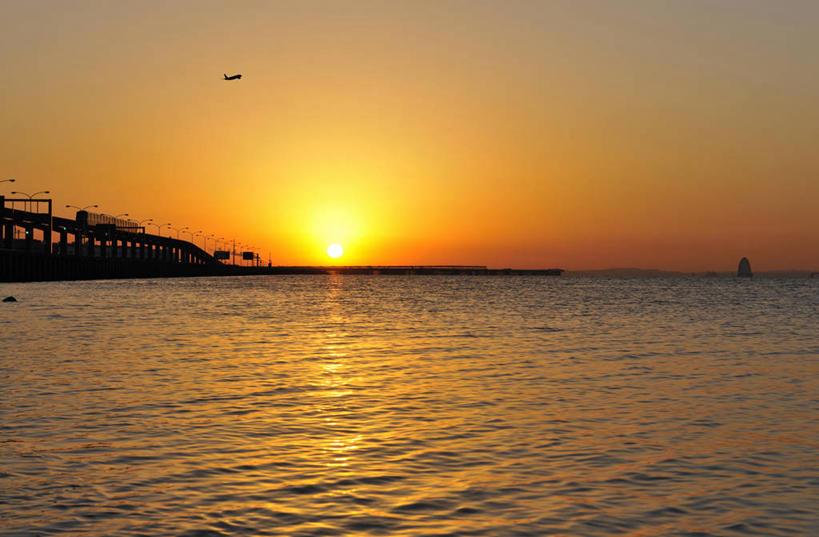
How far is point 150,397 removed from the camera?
72.0ft

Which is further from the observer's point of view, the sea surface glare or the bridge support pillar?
the bridge support pillar

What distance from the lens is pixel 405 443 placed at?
16.0 m

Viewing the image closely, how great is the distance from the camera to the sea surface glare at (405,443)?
36.2 ft

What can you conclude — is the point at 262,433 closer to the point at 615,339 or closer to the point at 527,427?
the point at 527,427

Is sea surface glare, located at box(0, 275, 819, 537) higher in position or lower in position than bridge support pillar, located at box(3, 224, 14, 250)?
lower

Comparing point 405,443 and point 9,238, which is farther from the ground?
point 9,238

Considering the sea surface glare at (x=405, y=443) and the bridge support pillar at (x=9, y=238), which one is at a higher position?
the bridge support pillar at (x=9, y=238)

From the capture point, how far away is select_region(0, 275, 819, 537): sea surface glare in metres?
11.0

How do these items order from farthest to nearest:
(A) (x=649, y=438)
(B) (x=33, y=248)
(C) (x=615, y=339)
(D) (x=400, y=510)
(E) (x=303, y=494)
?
1. (B) (x=33, y=248)
2. (C) (x=615, y=339)
3. (A) (x=649, y=438)
4. (E) (x=303, y=494)
5. (D) (x=400, y=510)

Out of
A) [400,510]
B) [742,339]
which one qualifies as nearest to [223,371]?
[400,510]

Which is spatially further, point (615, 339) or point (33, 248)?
point (33, 248)

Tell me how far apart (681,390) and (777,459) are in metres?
9.63

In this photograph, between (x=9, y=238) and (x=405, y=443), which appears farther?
(x=9, y=238)

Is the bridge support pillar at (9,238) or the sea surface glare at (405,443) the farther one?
the bridge support pillar at (9,238)
